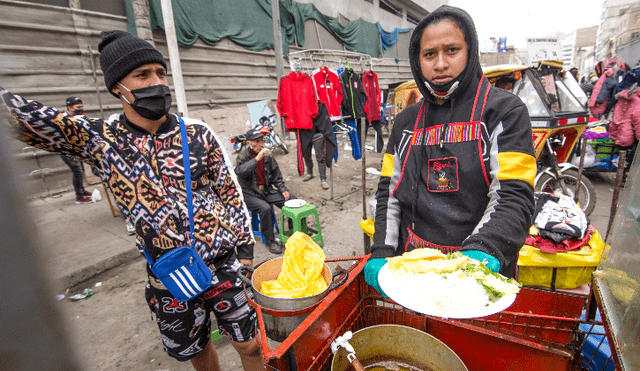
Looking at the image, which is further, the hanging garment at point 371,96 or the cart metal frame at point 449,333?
the hanging garment at point 371,96

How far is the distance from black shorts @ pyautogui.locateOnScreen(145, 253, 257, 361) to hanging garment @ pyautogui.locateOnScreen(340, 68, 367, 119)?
5.67 meters

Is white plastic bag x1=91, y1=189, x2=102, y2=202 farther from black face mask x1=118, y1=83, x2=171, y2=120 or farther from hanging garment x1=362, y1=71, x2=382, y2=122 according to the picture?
hanging garment x1=362, y1=71, x2=382, y2=122

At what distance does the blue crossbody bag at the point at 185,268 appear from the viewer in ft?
5.52

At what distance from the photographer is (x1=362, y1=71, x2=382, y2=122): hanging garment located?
7480 millimetres

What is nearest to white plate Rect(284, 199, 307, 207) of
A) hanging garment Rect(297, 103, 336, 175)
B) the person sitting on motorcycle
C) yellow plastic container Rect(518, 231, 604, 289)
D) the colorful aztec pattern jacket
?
the person sitting on motorcycle

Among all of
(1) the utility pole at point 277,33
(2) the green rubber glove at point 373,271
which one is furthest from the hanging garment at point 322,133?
(2) the green rubber glove at point 373,271

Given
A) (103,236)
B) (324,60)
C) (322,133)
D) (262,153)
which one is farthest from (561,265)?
(324,60)

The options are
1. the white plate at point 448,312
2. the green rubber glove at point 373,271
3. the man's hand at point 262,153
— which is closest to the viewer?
the white plate at point 448,312

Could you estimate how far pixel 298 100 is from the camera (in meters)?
6.22

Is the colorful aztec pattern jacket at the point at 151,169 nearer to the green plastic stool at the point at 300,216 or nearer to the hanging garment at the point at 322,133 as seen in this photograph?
the green plastic stool at the point at 300,216

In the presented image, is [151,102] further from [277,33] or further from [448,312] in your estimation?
[277,33]

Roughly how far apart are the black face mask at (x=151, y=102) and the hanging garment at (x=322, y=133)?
15.6ft

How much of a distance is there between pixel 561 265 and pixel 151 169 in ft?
11.0

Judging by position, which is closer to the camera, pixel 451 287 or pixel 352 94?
pixel 451 287
